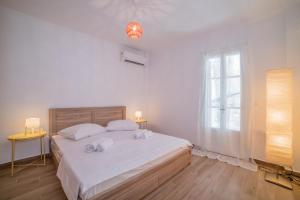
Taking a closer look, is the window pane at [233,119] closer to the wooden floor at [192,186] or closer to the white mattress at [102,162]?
the wooden floor at [192,186]

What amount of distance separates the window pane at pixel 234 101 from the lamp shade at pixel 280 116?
63 cm

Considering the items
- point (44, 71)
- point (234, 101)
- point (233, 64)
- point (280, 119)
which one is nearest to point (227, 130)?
point (234, 101)

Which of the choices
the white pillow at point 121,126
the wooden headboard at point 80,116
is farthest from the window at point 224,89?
the wooden headboard at point 80,116

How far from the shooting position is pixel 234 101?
9.82 ft

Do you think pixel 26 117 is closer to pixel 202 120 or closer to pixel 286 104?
pixel 202 120

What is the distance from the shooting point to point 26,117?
2.68 m

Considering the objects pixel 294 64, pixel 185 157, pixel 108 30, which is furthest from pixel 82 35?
pixel 294 64

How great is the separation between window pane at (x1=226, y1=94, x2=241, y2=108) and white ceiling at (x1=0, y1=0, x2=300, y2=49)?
5.03 feet

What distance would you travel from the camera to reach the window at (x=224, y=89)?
2.98m

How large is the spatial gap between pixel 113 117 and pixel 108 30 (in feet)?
7.17

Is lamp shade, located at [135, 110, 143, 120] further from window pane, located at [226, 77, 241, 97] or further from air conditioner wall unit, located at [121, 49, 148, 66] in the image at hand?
window pane, located at [226, 77, 241, 97]

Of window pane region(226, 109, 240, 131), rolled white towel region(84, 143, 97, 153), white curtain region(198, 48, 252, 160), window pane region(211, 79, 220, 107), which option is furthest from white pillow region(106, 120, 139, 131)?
window pane region(226, 109, 240, 131)

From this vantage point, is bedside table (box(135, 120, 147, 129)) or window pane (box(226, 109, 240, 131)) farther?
bedside table (box(135, 120, 147, 129))

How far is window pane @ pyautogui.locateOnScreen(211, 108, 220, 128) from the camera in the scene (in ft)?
10.7
